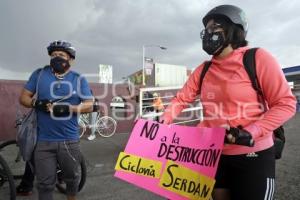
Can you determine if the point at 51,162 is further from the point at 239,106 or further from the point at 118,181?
the point at 118,181

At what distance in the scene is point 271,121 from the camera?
91.0 inches

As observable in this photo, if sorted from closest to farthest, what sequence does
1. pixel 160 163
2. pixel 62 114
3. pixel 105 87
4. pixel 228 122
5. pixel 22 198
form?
pixel 228 122 < pixel 160 163 < pixel 62 114 < pixel 22 198 < pixel 105 87

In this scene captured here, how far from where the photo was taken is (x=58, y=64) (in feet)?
13.5

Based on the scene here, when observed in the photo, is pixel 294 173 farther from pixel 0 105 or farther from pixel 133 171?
pixel 0 105

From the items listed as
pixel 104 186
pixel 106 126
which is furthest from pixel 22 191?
pixel 106 126

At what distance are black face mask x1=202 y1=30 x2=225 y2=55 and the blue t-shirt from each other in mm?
2007

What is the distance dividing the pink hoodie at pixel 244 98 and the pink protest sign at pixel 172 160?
125mm

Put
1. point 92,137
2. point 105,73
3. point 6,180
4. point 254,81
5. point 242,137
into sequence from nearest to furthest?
point 242,137 → point 254,81 → point 6,180 → point 92,137 → point 105,73

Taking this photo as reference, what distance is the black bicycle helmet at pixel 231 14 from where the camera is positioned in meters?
2.55

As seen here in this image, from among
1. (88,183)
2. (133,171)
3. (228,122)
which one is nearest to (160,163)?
(133,171)

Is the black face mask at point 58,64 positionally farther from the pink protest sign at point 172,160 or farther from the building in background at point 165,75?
the building in background at point 165,75

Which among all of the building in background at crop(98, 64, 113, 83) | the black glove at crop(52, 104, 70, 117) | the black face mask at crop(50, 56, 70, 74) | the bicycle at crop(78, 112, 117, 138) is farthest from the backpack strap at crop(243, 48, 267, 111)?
the building in background at crop(98, 64, 113, 83)

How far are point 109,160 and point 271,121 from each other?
683 centimetres

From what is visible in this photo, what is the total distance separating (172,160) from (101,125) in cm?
1242
